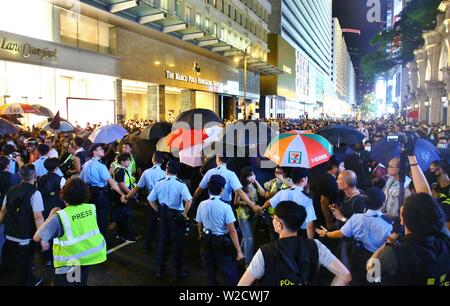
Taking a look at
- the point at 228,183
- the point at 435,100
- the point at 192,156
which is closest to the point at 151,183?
the point at 228,183

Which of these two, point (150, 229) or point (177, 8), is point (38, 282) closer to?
point (150, 229)

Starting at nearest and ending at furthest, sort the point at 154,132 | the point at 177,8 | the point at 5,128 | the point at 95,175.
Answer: the point at 95,175 < the point at 5,128 < the point at 154,132 < the point at 177,8

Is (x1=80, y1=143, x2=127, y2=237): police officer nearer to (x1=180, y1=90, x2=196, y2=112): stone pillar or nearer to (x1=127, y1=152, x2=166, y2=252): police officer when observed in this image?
(x1=127, y1=152, x2=166, y2=252): police officer

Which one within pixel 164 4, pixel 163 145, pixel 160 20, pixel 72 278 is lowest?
pixel 72 278

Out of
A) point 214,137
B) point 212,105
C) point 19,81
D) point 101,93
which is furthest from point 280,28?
point 214,137

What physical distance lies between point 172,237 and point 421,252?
379 cm

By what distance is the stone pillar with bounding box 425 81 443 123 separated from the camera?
3953 cm

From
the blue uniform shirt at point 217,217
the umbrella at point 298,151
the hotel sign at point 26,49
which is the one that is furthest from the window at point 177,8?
the blue uniform shirt at point 217,217

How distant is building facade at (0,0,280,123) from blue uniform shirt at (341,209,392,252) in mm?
19490

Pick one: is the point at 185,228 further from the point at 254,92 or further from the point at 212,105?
the point at 254,92

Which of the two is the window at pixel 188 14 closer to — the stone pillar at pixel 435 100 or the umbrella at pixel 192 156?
the stone pillar at pixel 435 100

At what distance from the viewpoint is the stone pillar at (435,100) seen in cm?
3953

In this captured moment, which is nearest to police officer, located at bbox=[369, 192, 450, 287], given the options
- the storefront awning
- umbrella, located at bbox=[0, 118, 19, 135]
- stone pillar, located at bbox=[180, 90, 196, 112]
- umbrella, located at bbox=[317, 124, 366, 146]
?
umbrella, located at bbox=[317, 124, 366, 146]

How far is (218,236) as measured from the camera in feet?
15.6
